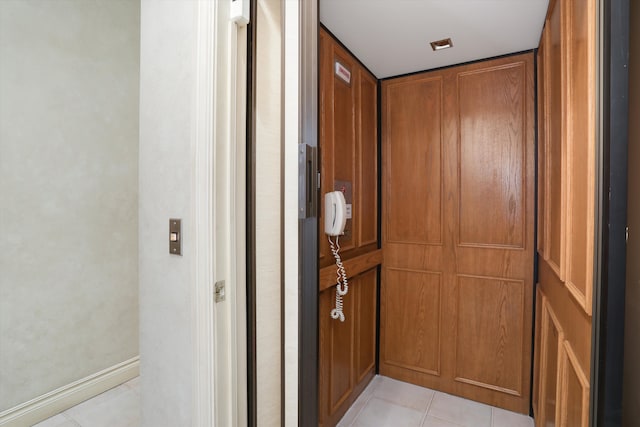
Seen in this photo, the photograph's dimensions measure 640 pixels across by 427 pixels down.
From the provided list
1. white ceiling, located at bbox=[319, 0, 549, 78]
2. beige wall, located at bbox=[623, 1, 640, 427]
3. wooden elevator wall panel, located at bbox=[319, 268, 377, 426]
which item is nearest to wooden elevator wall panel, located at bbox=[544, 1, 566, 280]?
white ceiling, located at bbox=[319, 0, 549, 78]

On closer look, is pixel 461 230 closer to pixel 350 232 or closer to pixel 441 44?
pixel 350 232

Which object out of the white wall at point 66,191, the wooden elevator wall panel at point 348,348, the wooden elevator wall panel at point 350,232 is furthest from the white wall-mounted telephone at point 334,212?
the white wall at point 66,191

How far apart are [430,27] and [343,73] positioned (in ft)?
1.82

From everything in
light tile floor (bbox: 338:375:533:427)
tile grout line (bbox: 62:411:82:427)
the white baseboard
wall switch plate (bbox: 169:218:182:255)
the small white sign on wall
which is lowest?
light tile floor (bbox: 338:375:533:427)

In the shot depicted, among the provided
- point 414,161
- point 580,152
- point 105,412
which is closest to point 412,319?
point 414,161

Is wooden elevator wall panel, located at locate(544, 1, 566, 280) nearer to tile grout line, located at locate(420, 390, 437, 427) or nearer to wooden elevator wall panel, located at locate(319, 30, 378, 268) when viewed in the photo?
wooden elevator wall panel, located at locate(319, 30, 378, 268)

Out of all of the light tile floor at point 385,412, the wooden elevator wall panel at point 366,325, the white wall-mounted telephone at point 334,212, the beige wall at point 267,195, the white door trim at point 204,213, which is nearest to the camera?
→ the white door trim at point 204,213

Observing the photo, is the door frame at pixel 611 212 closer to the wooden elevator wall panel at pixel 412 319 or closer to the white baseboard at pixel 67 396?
the wooden elevator wall panel at pixel 412 319

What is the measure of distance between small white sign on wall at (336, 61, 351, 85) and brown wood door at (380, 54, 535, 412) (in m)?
0.52

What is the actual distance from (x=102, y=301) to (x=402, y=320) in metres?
2.15

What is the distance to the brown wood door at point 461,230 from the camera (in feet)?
7.10

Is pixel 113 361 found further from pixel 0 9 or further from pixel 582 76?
pixel 582 76

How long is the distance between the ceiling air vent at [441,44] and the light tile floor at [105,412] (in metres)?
2.88

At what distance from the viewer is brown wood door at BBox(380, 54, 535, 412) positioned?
2.16 meters
